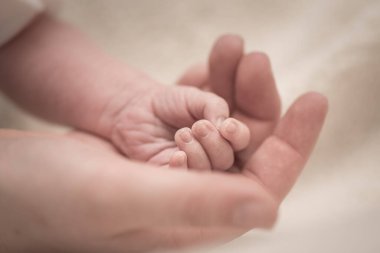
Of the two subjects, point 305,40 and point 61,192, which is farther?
point 305,40

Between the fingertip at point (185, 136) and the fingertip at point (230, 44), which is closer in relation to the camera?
the fingertip at point (185, 136)

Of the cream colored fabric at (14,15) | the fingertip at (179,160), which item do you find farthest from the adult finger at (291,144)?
the cream colored fabric at (14,15)

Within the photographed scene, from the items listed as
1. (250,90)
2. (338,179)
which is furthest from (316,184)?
(250,90)

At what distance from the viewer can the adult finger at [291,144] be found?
1.62 feet

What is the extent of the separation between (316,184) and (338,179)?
3 centimetres

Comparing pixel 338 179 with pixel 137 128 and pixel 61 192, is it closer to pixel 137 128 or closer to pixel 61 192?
pixel 137 128

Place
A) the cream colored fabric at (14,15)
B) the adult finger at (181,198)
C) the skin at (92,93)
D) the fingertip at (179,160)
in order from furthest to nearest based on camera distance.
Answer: the cream colored fabric at (14,15)
the skin at (92,93)
the fingertip at (179,160)
the adult finger at (181,198)

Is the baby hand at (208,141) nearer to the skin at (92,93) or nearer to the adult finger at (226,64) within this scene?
the skin at (92,93)

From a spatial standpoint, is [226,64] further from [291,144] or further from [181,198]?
[181,198]

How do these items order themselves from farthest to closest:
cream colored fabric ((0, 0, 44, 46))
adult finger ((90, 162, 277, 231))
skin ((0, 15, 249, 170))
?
cream colored fabric ((0, 0, 44, 46))
skin ((0, 15, 249, 170))
adult finger ((90, 162, 277, 231))

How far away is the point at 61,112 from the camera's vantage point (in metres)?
0.65

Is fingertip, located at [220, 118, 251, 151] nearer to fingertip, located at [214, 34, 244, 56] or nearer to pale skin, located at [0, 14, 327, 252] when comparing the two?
pale skin, located at [0, 14, 327, 252]

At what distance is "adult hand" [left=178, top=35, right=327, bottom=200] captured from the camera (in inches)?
19.5

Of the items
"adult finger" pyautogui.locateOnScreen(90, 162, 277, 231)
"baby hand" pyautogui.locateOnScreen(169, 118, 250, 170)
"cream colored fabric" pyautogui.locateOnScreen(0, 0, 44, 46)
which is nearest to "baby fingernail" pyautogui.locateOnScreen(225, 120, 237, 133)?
"baby hand" pyautogui.locateOnScreen(169, 118, 250, 170)
